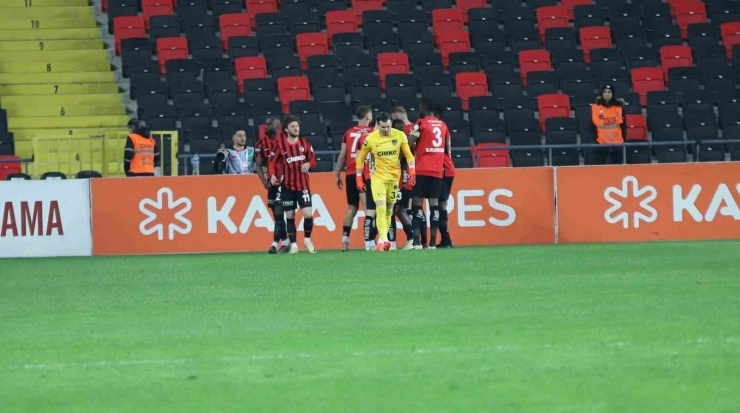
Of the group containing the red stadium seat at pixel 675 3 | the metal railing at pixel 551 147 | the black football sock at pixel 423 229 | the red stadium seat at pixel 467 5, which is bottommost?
the black football sock at pixel 423 229

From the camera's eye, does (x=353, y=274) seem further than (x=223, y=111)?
No

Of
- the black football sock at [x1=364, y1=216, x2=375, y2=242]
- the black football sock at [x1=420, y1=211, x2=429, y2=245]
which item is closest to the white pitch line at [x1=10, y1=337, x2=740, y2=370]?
the black football sock at [x1=364, y1=216, x2=375, y2=242]

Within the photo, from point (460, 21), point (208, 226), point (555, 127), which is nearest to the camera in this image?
point (208, 226)

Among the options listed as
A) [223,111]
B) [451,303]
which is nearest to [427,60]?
[223,111]

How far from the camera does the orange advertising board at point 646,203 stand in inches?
746

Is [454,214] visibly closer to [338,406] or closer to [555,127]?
[555,127]

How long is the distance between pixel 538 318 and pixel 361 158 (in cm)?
777

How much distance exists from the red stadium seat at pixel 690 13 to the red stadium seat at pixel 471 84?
214 inches

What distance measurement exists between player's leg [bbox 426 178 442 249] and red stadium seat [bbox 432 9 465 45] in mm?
11594

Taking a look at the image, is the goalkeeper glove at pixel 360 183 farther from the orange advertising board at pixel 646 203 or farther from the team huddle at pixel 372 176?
the orange advertising board at pixel 646 203

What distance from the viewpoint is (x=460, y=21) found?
28.9 metres

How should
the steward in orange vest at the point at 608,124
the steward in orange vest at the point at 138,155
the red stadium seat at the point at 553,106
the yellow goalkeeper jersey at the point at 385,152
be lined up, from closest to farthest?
the yellow goalkeeper jersey at the point at 385,152, the steward in orange vest at the point at 138,155, the steward in orange vest at the point at 608,124, the red stadium seat at the point at 553,106

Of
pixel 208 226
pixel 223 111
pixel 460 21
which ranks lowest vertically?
pixel 208 226

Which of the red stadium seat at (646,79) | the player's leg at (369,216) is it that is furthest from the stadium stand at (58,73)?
the red stadium seat at (646,79)
